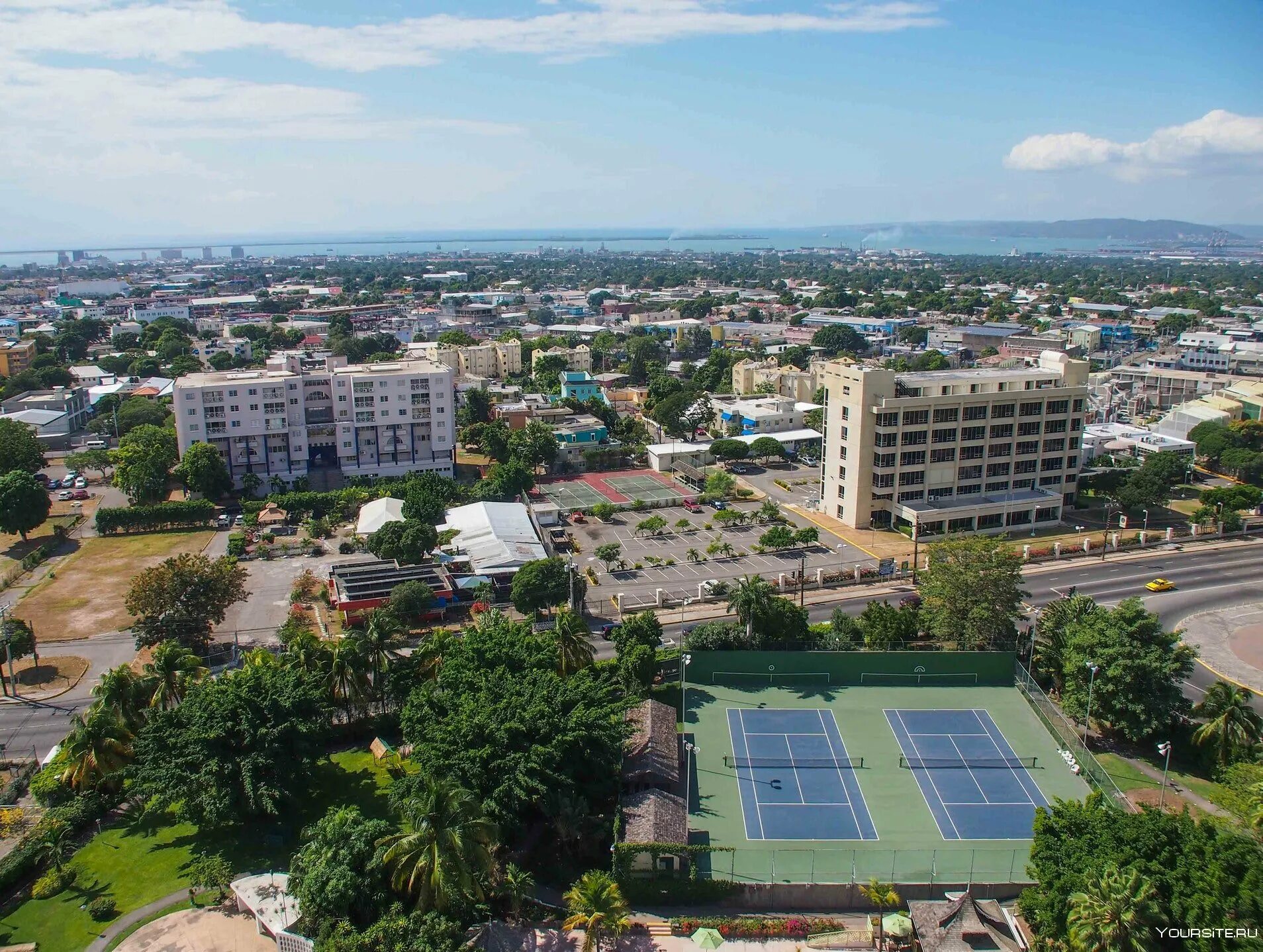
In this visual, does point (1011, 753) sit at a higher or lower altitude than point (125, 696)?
lower

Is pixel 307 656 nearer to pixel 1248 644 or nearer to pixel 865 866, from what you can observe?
pixel 865 866

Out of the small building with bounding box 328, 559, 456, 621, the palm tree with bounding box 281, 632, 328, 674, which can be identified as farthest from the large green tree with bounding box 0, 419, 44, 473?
the palm tree with bounding box 281, 632, 328, 674

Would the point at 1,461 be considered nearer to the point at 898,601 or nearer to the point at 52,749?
the point at 52,749

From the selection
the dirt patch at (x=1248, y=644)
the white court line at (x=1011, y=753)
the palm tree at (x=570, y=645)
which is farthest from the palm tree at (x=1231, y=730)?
the palm tree at (x=570, y=645)

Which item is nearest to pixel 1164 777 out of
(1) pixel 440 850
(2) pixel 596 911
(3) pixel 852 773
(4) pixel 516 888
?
(3) pixel 852 773

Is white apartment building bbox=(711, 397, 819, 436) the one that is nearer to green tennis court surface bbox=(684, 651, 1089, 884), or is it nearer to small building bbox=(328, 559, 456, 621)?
small building bbox=(328, 559, 456, 621)

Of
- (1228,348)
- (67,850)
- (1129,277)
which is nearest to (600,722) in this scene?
(67,850)
